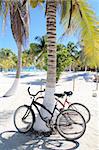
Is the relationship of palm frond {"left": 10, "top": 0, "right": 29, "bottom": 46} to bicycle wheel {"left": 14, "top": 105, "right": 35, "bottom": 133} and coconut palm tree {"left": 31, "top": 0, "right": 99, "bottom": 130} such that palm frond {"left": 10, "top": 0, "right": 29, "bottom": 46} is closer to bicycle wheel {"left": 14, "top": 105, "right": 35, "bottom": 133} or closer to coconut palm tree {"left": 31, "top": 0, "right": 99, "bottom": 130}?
coconut palm tree {"left": 31, "top": 0, "right": 99, "bottom": 130}

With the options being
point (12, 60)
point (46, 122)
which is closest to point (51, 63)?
point (46, 122)

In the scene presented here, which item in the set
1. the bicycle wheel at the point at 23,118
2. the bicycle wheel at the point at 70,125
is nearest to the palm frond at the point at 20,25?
the bicycle wheel at the point at 23,118

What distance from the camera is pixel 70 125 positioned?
7195mm

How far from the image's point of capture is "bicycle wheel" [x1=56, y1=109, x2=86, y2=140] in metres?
6.98

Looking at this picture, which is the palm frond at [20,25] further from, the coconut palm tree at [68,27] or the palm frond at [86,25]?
the palm frond at [86,25]

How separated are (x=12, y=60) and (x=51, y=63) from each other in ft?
263

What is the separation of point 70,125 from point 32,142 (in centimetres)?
101

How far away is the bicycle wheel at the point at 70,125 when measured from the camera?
698cm

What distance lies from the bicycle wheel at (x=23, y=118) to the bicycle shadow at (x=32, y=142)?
0.79 ft

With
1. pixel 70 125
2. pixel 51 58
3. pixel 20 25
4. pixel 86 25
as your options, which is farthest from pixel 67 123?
pixel 20 25

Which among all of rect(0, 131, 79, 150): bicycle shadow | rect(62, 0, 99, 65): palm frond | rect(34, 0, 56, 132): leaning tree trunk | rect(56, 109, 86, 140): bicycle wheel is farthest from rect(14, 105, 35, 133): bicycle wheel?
rect(62, 0, 99, 65): palm frond

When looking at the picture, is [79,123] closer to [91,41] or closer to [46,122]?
[46,122]

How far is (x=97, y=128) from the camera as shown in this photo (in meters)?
8.34

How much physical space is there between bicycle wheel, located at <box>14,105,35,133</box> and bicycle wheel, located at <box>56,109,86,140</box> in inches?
34.3
